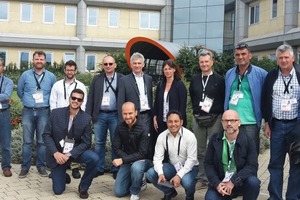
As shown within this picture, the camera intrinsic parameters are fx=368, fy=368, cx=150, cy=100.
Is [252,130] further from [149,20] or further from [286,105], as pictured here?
[149,20]

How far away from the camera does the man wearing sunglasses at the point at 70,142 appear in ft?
17.4

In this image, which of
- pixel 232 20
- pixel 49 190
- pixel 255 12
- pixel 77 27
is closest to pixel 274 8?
pixel 255 12

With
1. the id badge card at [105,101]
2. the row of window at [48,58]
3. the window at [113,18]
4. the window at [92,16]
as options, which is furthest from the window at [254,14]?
the id badge card at [105,101]

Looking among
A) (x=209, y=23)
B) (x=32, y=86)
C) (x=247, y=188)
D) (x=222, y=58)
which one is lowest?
(x=247, y=188)

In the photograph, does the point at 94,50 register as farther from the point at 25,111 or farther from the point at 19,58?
the point at 25,111

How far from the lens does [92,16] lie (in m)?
33.6

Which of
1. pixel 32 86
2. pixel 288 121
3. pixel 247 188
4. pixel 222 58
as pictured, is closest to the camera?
pixel 247 188

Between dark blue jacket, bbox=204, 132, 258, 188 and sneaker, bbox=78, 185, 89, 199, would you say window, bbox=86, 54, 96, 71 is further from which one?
dark blue jacket, bbox=204, 132, 258, 188

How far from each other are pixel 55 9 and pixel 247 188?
104 feet

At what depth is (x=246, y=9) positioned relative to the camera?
3033 centimetres

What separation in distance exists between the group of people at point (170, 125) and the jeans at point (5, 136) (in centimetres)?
2

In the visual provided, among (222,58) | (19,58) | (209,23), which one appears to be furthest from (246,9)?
(19,58)

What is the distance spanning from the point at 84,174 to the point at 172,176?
1290 millimetres

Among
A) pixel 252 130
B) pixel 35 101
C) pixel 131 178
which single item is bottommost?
pixel 131 178
